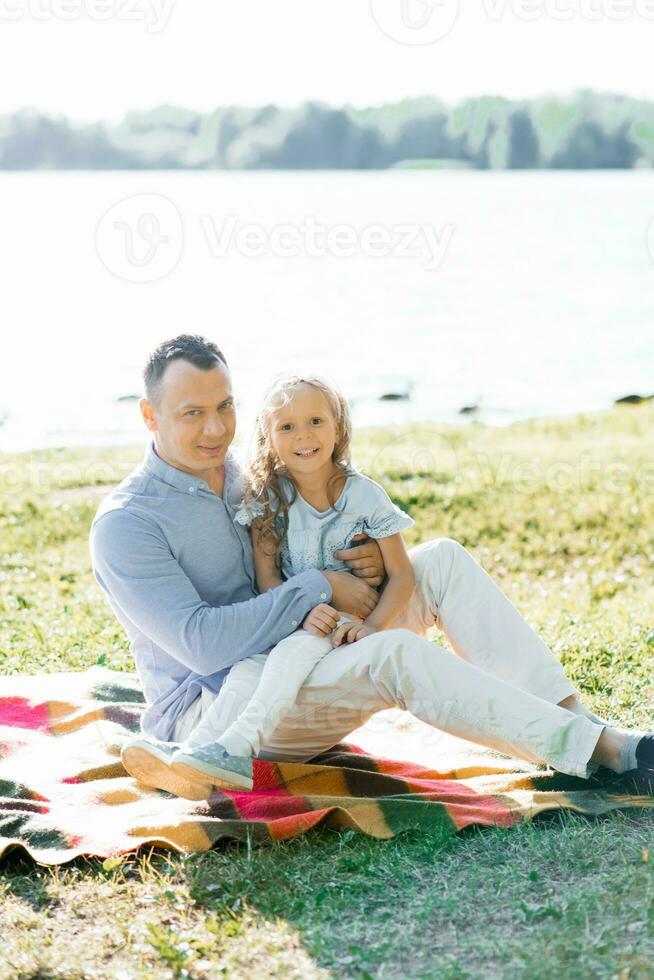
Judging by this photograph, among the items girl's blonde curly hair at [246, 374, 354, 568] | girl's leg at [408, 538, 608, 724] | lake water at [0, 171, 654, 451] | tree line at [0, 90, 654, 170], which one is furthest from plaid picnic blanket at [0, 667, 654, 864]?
tree line at [0, 90, 654, 170]

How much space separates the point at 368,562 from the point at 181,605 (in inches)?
26.3

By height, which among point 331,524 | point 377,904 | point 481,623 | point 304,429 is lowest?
point 377,904

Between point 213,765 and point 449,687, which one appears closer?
point 213,765

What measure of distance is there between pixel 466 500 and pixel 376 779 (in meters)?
4.93

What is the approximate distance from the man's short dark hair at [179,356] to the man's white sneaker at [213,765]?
118 cm

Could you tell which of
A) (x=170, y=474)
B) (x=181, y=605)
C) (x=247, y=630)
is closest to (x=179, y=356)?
(x=170, y=474)

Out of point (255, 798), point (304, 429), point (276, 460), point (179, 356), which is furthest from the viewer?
point (276, 460)

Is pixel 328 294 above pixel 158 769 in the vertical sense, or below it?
above

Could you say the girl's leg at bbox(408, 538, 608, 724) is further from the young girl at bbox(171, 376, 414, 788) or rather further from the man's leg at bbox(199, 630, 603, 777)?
the man's leg at bbox(199, 630, 603, 777)

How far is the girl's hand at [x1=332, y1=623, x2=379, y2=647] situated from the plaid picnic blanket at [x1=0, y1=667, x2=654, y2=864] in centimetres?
44

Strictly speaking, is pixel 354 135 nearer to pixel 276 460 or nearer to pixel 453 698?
pixel 276 460

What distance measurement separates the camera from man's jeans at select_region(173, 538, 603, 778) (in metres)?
3.50

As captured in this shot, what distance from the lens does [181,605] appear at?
3721mm

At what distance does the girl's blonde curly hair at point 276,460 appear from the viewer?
402 centimetres
